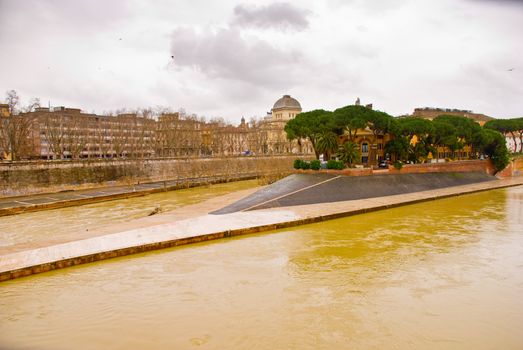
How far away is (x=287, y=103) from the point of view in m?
101

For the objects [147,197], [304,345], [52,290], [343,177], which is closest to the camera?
[304,345]

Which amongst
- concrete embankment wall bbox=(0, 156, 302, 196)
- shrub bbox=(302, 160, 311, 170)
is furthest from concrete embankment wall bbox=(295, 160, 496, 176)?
concrete embankment wall bbox=(0, 156, 302, 196)

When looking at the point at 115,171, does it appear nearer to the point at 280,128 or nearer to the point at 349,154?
the point at 349,154

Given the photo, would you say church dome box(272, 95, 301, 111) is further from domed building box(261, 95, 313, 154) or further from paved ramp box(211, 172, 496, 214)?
paved ramp box(211, 172, 496, 214)

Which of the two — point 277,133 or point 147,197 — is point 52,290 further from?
point 277,133

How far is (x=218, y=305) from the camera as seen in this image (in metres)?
9.54

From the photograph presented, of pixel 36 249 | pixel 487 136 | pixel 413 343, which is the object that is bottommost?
pixel 413 343

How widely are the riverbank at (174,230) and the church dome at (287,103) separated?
7727 cm

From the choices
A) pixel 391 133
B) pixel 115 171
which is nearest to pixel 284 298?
pixel 391 133

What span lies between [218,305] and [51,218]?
17225 mm

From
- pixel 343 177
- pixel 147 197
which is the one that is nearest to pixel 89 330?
pixel 343 177

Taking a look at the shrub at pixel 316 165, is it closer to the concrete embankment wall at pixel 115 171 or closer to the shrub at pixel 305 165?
the shrub at pixel 305 165

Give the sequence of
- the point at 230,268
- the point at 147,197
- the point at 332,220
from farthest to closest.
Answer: the point at 147,197 → the point at 332,220 → the point at 230,268

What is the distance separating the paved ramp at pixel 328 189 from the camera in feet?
74.7
